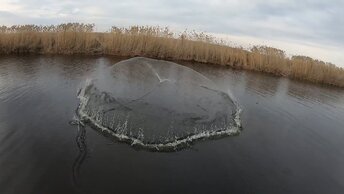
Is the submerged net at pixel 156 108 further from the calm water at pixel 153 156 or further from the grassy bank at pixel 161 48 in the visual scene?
the grassy bank at pixel 161 48

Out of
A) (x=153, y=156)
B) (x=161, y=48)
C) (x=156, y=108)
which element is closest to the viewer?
(x=153, y=156)

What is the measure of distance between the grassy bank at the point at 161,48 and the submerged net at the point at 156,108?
11.1 metres

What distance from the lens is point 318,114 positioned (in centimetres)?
1498

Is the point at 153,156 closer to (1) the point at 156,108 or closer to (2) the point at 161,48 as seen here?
(1) the point at 156,108

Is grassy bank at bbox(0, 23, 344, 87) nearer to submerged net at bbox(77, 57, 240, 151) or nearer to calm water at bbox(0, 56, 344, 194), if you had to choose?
calm water at bbox(0, 56, 344, 194)

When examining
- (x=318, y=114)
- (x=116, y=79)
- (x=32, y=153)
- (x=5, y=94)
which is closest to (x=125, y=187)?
(x=32, y=153)

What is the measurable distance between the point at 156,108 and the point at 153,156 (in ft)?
6.38

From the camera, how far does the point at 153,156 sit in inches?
334

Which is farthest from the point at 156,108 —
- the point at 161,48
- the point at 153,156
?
the point at 161,48

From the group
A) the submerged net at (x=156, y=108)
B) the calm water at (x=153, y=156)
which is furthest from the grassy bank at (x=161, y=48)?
the submerged net at (x=156, y=108)

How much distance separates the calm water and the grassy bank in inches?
353

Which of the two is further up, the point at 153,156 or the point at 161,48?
the point at 161,48

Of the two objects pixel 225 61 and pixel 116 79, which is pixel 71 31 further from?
pixel 116 79

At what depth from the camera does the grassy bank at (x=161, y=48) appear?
75.3 feet
